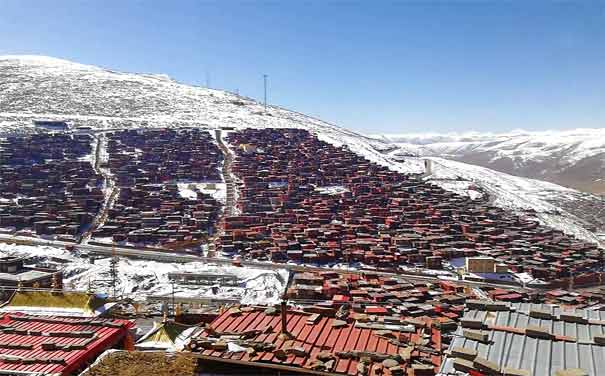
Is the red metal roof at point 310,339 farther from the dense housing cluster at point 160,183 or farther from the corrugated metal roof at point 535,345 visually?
the dense housing cluster at point 160,183

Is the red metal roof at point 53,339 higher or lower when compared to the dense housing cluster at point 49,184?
lower


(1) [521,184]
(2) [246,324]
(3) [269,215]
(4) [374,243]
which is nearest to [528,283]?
(4) [374,243]

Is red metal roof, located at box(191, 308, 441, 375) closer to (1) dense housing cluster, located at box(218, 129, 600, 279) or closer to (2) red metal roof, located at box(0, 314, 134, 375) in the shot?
(2) red metal roof, located at box(0, 314, 134, 375)

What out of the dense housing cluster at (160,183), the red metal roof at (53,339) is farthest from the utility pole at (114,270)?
the red metal roof at (53,339)

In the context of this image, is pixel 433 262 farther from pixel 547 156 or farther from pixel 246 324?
pixel 547 156

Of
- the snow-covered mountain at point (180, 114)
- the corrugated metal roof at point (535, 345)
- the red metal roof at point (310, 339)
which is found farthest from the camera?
the snow-covered mountain at point (180, 114)
